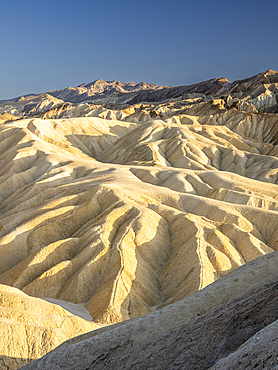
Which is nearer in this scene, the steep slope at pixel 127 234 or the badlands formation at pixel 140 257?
the badlands formation at pixel 140 257

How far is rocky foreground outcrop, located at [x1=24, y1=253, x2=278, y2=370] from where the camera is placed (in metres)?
7.39

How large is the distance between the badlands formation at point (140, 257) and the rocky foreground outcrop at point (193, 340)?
40 mm

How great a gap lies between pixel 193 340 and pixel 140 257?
854 inches

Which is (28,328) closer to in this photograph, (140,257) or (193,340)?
(193,340)

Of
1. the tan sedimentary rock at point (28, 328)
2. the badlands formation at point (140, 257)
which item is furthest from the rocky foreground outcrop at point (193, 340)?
the tan sedimentary rock at point (28, 328)

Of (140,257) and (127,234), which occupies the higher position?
(127,234)

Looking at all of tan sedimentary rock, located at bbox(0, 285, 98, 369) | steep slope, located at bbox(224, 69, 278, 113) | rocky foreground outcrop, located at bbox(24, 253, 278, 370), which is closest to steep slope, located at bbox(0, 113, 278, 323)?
tan sedimentary rock, located at bbox(0, 285, 98, 369)

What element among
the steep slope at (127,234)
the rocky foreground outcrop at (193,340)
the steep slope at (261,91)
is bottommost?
the steep slope at (127,234)

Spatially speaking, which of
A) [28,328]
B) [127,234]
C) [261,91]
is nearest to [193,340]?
[28,328]

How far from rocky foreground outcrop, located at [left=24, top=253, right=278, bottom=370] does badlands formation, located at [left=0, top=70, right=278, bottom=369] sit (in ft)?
0.13

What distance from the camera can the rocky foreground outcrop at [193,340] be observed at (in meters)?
7.39

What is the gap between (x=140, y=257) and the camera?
1222 inches

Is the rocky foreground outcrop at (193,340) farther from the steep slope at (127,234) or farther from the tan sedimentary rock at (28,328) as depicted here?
the steep slope at (127,234)

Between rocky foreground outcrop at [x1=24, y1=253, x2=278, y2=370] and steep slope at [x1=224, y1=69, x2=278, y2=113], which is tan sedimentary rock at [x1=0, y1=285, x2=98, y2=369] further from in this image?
steep slope at [x1=224, y1=69, x2=278, y2=113]
